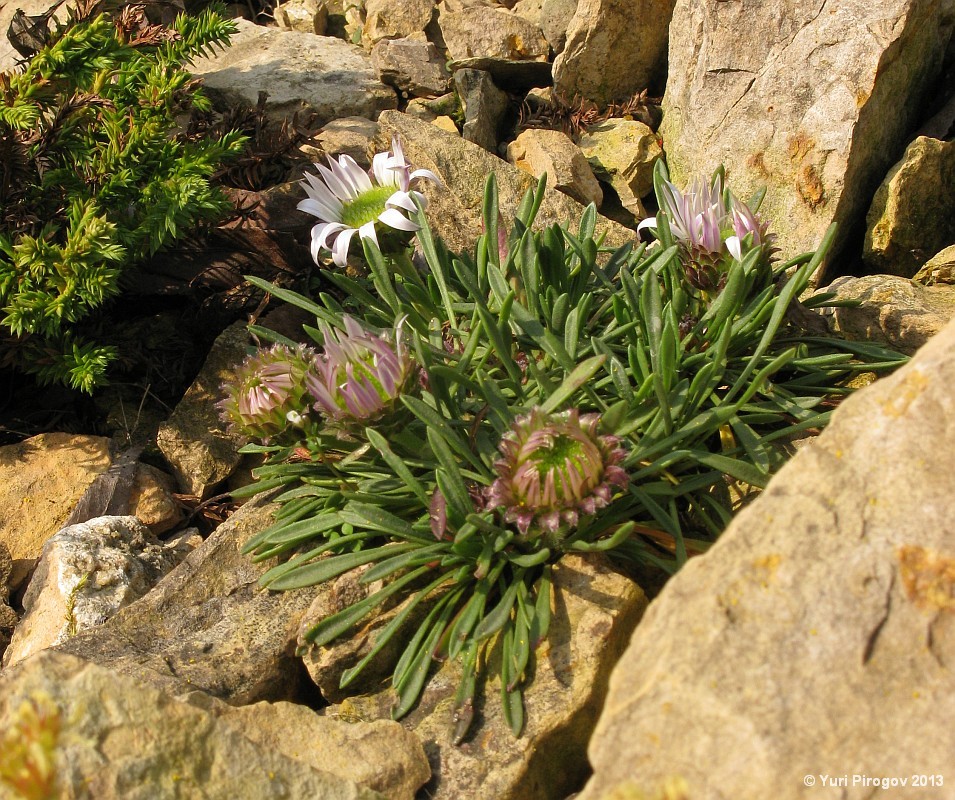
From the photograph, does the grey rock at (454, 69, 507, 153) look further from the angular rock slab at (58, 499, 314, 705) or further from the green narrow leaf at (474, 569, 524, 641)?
the green narrow leaf at (474, 569, 524, 641)

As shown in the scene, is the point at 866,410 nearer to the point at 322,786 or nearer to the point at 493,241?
the point at 322,786

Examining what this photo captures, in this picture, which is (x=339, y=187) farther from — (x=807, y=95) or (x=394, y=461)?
(x=807, y=95)

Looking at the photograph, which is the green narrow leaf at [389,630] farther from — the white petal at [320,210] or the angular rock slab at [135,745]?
the white petal at [320,210]

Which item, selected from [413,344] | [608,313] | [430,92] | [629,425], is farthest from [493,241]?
[430,92]

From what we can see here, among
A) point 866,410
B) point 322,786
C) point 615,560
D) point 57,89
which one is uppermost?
point 57,89

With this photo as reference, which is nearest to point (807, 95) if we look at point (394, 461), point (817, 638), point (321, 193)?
point (321, 193)

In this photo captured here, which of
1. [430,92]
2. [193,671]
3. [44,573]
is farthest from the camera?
[430,92]

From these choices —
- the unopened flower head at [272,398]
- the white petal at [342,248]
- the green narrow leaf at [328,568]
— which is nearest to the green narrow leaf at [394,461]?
the green narrow leaf at [328,568]
